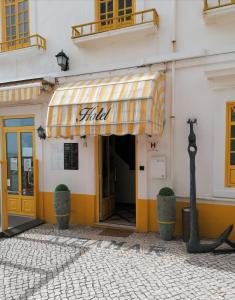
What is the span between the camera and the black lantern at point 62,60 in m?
8.10

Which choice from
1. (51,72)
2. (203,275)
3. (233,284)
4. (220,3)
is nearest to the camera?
(233,284)

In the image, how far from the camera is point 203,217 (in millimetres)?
7023

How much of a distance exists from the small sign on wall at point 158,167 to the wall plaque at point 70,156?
104 inches

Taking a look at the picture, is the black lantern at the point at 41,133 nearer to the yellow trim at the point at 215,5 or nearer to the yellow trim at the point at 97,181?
the yellow trim at the point at 97,181

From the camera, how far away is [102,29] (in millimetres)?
7914

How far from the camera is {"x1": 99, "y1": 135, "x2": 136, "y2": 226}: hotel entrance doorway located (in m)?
8.88

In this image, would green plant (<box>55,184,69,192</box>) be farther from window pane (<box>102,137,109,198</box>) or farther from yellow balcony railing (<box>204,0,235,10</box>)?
yellow balcony railing (<box>204,0,235,10</box>)

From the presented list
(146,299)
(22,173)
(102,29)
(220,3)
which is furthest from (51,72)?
(146,299)

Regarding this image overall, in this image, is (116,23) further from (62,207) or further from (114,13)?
(62,207)

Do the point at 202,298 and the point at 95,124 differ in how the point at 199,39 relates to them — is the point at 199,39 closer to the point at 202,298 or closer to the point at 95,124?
the point at 95,124

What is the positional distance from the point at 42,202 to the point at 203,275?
6008 mm

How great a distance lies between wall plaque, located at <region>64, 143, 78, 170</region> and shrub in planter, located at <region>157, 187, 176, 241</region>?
10.3 ft

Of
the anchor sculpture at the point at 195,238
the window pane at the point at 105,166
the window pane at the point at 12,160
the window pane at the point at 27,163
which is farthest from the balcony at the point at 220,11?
the window pane at the point at 12,160

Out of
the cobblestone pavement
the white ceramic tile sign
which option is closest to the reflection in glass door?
the cobblestone pavement
